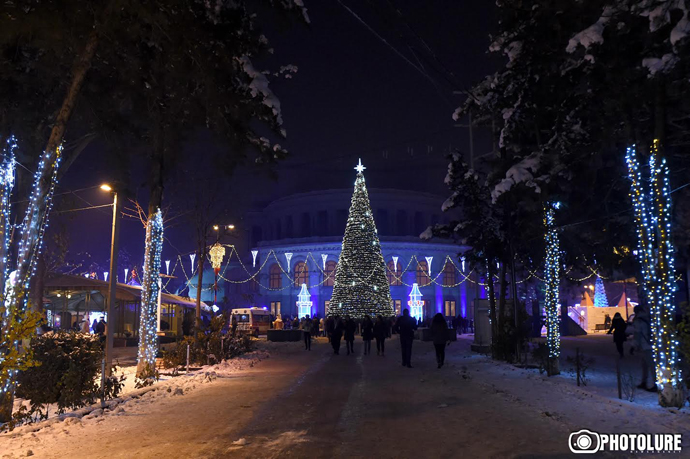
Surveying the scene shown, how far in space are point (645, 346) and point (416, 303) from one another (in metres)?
50.9

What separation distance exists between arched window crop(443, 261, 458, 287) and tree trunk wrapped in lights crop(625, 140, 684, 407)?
56980mm

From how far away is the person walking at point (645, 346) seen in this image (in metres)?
11.2

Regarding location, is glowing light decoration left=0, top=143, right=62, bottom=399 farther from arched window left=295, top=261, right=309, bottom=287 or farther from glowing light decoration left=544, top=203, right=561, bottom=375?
arched window left=295, top=261, right=309, bottom=287

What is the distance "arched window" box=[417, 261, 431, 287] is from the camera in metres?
65.2

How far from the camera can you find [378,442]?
704cm

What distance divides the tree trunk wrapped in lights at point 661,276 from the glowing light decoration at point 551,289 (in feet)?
14.4

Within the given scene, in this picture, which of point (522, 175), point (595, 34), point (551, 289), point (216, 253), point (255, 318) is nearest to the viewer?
point (595, 34)

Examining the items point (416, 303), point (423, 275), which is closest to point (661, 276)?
point (416, 303)

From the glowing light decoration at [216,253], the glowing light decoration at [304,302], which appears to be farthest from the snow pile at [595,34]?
the glowing light decoration at [304,302]

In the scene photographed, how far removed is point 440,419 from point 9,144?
8913 millimetres

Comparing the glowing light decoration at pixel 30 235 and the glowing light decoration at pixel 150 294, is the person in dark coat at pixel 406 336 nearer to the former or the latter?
the glowing light decoration at pixel 150 294

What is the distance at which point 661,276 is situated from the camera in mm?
10000

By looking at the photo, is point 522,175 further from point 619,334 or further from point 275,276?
point 275,276

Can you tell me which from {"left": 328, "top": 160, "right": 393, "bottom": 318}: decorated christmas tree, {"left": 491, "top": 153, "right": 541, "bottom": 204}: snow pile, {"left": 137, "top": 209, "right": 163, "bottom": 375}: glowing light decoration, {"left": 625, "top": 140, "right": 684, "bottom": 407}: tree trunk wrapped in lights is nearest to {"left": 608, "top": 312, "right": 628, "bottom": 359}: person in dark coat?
{"left": 491, "top": 153, "right": 541, "bottom": 204}: snow pile
